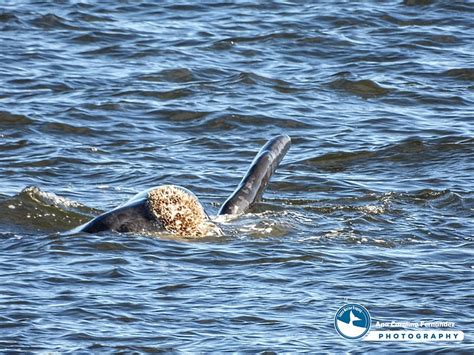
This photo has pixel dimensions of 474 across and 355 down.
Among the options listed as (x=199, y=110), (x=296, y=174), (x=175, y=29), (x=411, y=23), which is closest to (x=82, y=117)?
(x=199, y=110)

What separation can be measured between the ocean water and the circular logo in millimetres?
84

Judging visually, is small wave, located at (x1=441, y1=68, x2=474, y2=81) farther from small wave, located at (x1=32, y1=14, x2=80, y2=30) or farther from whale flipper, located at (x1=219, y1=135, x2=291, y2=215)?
whale flipper, located at (x1=219, y1=135, x2=291, y2=215)

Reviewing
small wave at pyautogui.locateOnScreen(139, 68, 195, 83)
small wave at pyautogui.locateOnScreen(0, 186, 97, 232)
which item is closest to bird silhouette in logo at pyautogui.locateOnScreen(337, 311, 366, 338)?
small wave at pyautogui.locateOnScreen(0, 186, 97, 232)

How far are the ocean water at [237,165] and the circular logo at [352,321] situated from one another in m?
0.08

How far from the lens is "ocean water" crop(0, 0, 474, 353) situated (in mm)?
9852

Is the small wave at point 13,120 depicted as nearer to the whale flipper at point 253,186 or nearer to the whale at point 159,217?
the whale flipper at point 253,186

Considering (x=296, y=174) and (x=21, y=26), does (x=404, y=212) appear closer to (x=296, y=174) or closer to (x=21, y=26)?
(x=296, y=174)

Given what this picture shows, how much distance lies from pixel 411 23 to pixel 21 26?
6.55 meters

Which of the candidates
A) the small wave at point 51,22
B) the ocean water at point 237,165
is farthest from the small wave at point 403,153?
A: the small wave at point 51,22

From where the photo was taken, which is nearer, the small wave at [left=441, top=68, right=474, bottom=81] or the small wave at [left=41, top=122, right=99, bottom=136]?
the small wave at [left=41, top=122, right=99, bottom=136]

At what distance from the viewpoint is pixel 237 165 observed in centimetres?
1568

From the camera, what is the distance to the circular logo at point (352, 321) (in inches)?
371

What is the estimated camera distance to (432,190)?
1430 centimetres

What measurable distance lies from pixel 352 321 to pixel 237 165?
20.4 ft
